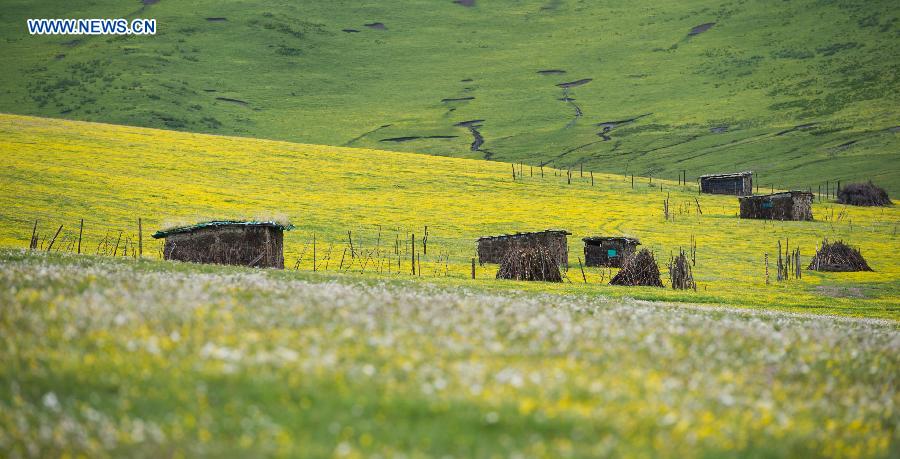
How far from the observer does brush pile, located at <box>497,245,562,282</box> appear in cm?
6009

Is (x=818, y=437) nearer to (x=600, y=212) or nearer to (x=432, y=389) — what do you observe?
(x=432, y=389)

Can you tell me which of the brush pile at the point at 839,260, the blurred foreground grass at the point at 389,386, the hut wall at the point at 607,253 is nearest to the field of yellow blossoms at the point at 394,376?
the blurred foreground grass at the point at 389,386

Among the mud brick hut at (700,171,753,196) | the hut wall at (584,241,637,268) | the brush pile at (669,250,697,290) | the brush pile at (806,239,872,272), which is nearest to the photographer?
the brush pile at (669,250,697,290)

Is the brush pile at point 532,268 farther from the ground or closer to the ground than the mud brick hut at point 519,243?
closer to the ground

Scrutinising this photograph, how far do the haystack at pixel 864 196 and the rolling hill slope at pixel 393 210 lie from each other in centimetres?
799

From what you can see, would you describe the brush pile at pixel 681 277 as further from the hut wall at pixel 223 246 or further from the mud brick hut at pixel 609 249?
the hut wall at pixel 223 246

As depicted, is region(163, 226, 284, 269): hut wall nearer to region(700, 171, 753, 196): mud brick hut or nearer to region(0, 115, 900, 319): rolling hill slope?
region(0, 115, 900, 319): rolling hill slope

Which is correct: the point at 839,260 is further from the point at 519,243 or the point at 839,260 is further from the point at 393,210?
the point at 393,210

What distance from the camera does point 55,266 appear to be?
2750 centimetres

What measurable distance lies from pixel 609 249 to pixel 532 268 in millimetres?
17283

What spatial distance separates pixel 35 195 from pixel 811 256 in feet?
209

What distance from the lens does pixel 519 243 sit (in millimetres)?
72438

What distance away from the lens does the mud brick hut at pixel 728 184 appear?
13338cm

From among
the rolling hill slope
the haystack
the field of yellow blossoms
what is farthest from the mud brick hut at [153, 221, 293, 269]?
the haystack
